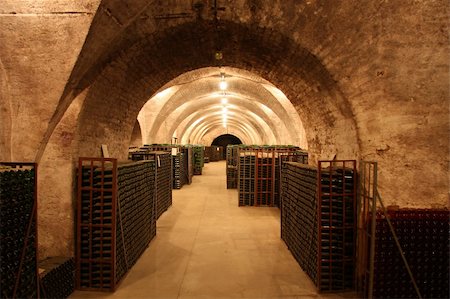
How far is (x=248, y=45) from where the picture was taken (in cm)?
544

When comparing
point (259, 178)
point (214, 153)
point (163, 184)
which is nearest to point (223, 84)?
point (259, 178)

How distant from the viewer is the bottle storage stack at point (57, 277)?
12.7 ft

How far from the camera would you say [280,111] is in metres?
13.2

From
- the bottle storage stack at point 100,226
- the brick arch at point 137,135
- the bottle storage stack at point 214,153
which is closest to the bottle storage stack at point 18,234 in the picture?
the bottle storage stack at point 100,226

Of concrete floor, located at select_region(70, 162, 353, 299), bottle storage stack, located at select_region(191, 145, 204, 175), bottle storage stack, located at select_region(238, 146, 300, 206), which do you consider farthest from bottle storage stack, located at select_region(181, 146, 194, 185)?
concrete floor, located at select_region(70, 162, 353, 299)

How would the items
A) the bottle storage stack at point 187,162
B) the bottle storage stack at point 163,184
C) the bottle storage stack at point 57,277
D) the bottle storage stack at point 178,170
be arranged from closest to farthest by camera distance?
the bottle storage stack at point 57,277
the bottle storage stack at point 163,184
the bottle storage stack at point 178,170
the bottle storage stack at point 187,162

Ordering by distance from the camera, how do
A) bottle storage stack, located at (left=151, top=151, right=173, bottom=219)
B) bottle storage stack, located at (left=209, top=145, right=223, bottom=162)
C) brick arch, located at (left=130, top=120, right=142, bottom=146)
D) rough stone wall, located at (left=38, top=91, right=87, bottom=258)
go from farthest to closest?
bottle storage stack, located at (left=209, top=145, right=223, bottom=162) < brick arch, located at (left=130, top=120, right=142, bottom=146) < bottle storage stack, located at (left=151, top=151, right=173, bottom=219) < rough stone wall, located at (left=38, top=91, right=87, bottom=258)

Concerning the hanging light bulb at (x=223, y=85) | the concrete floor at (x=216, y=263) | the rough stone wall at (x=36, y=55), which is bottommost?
the concrete floor at (x=216, y=263)

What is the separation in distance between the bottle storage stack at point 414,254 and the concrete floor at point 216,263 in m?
0.69

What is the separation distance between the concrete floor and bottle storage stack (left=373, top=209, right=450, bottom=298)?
2.25 ft

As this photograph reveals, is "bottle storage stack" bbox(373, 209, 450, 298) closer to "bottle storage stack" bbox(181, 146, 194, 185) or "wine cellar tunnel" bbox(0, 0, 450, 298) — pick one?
"wine cellar tunnel" bbox(0, 0, 450, 298)

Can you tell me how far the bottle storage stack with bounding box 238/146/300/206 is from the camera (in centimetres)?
993

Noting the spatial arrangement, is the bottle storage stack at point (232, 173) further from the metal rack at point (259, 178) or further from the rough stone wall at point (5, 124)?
the rough stone wall at point (5, 124)

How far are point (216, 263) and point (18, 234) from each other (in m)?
3.14
